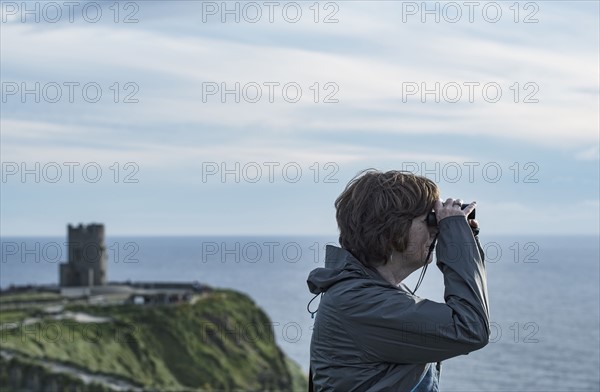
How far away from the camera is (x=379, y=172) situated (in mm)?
4695

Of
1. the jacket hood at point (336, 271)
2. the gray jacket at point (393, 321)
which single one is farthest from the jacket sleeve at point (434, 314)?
the jacket hood at point (336, 271)

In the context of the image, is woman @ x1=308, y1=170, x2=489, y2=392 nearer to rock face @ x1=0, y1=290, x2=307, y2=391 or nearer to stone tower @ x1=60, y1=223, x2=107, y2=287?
Answer: rock face @ x1=0, y1=290, x2=307, y2=391

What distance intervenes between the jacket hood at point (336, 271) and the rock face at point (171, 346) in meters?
34.5

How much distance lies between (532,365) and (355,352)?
91022 millimetres

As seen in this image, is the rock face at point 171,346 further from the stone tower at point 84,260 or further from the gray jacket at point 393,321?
the gray jacket at point 393,321

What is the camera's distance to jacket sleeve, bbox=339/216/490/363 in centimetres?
438

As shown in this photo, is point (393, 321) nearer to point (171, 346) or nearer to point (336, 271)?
point (336, 271)

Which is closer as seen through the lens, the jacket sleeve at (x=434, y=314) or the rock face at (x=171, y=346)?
the jacket sleeve at (x=434, y=314)

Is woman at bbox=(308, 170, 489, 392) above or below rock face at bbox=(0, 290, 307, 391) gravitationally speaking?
above

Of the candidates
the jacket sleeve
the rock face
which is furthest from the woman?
the rock face

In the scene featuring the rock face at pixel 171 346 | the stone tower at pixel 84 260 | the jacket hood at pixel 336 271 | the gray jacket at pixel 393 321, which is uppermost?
the jacket hood at pixel 336 271

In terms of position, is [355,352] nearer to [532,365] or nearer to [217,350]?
[217,350]

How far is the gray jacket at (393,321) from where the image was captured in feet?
14.4

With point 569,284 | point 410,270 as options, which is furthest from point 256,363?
point 569,284
